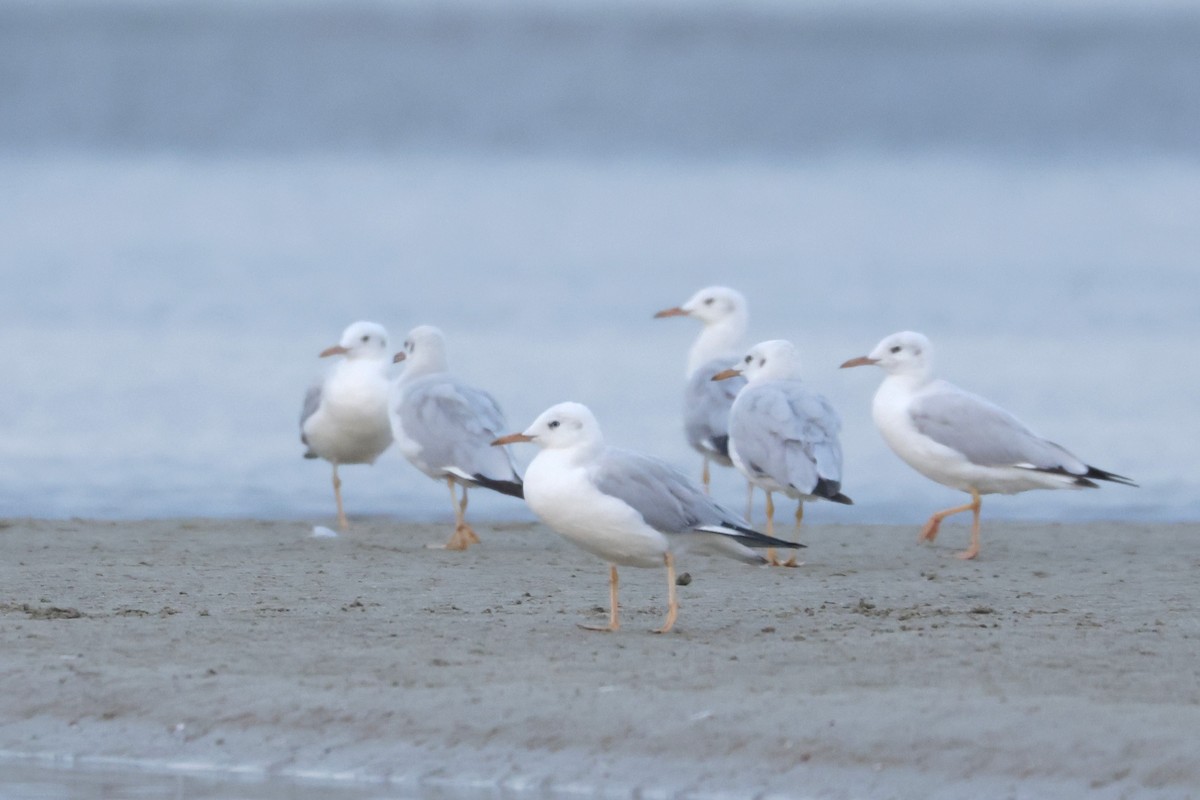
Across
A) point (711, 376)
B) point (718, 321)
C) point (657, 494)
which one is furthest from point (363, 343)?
point (657, 494)

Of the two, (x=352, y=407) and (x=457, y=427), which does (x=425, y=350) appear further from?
(x=457, y=427)

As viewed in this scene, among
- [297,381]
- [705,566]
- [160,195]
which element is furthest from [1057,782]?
[160,195]

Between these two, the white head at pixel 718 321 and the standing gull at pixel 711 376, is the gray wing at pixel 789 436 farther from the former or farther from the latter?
the white head at pixel 718 321

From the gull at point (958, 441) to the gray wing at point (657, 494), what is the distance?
2590 millimetres

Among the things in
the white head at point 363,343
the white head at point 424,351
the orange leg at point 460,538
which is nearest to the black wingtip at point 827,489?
the orange leg at point 460,538

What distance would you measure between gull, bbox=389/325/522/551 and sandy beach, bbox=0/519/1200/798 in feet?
4.10

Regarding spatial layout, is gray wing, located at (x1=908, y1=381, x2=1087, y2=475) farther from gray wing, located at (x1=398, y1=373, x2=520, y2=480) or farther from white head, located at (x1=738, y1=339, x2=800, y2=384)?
gray wing, located at (x1=398, y1=373, x2=520, y2=480)

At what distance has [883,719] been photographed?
18.9 ft

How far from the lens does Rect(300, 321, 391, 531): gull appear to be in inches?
435

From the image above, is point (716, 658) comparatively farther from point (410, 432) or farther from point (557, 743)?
point (410, 432)

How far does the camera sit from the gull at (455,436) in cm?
982

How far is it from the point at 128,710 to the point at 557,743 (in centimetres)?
134

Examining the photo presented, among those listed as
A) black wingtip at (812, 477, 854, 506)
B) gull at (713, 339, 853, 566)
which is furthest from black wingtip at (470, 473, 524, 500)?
black wingtip at (812, 477, 854, 506)

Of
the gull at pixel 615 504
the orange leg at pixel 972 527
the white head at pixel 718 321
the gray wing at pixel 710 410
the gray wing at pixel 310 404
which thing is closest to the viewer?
the gull at pixel 615 504
